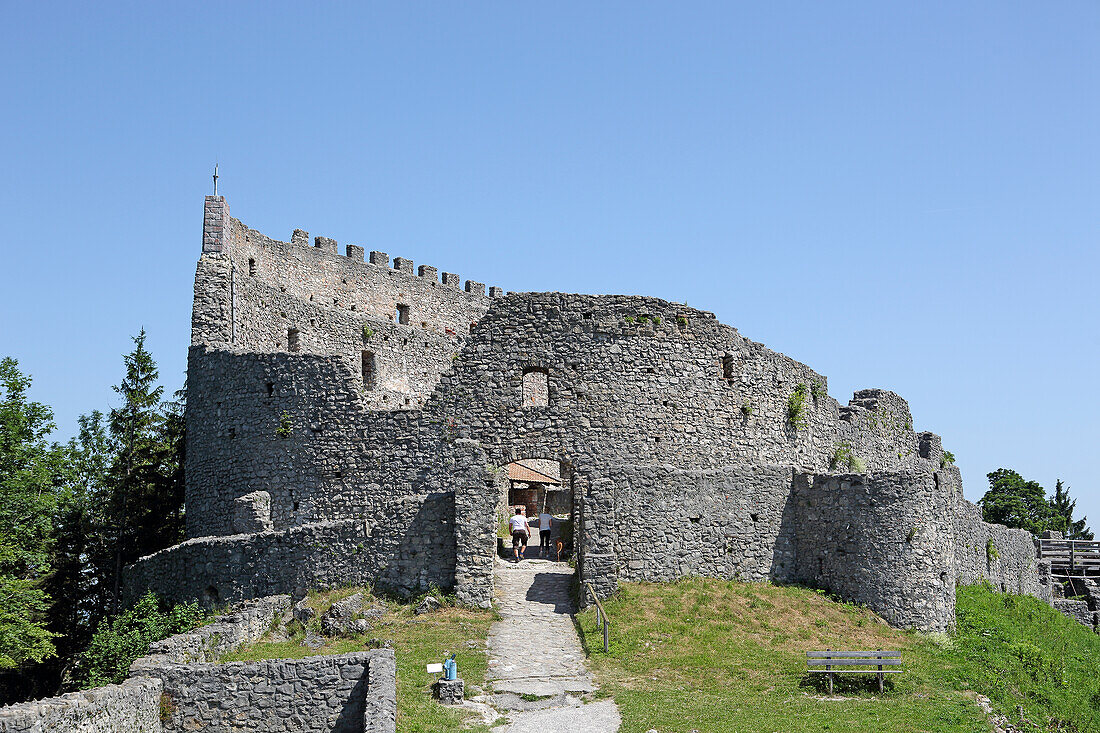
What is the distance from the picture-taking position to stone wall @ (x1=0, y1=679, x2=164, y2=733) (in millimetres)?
14914

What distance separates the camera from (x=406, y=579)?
25688 millimetres

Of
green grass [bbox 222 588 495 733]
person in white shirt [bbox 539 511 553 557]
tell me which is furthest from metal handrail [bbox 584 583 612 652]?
person in white shirt [bbox 539 511 553 557]

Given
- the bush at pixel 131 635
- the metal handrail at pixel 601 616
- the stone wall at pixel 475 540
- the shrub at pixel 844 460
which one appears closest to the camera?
the metal handrail at pixel 601 616

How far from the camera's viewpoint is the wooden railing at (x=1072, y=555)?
4716 centimetres

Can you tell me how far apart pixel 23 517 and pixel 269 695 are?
15.2m

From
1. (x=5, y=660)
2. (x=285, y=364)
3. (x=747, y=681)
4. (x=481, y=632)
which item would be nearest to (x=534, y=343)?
(x=285, y=364)

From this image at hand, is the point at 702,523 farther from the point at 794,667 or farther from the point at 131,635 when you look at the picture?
the point at 131,635

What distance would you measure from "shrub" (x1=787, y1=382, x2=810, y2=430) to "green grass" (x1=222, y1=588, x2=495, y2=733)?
1236cm

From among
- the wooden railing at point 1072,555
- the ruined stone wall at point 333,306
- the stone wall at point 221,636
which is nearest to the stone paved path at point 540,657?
the stone wall at point 221,636

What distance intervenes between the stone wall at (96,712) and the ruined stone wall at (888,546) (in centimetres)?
1688

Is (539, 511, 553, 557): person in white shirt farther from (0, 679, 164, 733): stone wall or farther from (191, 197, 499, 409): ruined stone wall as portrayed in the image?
(0, 679, 164, 733): stone wall

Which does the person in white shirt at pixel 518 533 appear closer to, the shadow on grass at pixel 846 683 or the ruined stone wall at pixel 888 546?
the ruined stone wall at pixel 888 546

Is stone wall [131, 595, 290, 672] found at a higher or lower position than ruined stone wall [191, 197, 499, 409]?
lower

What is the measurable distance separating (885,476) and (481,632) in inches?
440
